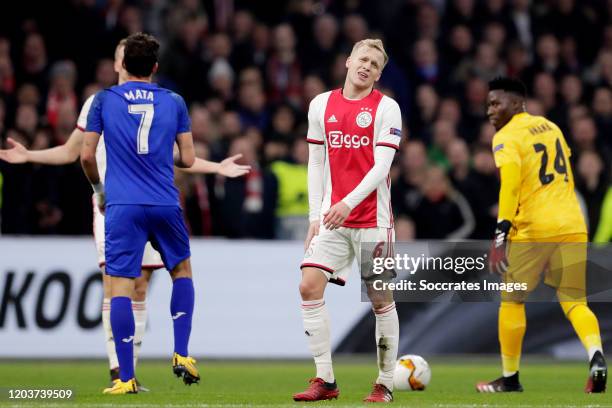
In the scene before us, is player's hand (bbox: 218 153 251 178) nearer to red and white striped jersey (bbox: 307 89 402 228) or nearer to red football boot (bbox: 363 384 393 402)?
red and white striped jersey (bbox: 307 89 402 228)

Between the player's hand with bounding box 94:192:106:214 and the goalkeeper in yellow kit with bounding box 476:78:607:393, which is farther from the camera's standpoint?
the goalkeeper in yellow kit with bounding box 476:78:607:393

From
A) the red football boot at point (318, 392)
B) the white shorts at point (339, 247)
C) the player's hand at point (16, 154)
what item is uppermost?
the player's hand at point (16, 154)

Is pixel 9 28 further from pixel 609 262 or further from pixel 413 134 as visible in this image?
pixel 609 262

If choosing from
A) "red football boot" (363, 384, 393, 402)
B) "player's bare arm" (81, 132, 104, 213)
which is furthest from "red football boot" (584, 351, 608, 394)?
"player's bare arm" (81, 132, 104, 213)

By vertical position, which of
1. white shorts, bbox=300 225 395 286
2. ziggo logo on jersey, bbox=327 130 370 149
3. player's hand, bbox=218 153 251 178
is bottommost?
white shorts, bbox=300 225 395 286

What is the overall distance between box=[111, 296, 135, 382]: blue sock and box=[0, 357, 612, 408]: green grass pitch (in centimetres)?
25

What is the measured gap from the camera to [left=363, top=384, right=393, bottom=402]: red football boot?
8609 millimetres

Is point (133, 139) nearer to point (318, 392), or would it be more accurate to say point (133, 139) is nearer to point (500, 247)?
point (318, 392)

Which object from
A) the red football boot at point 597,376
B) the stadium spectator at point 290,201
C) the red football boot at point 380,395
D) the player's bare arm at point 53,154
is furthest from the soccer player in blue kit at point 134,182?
the stadium spectator at point 290,201

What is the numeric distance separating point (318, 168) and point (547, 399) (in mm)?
2305

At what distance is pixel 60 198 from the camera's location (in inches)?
548

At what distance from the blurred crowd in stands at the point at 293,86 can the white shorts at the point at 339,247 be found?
5521 millimetres

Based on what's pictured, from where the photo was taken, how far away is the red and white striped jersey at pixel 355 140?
861 cm

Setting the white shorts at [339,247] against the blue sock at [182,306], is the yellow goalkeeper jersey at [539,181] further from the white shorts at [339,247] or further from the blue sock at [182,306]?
the blue sock at [182,306]
